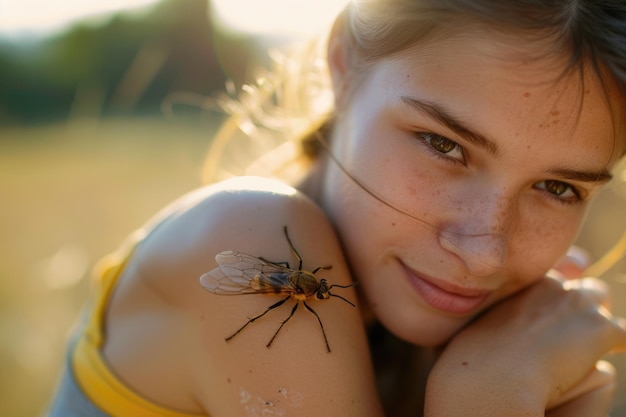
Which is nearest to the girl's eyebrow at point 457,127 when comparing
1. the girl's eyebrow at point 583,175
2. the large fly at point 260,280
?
the girl's eyebrow at point 583,175

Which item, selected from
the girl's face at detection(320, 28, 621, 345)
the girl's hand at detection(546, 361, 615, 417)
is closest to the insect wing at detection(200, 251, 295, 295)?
the girl's face at detection(320, 28, 621, 345)

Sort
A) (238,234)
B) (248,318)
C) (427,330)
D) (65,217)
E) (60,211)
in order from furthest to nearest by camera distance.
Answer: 1. (60,211)
2. (65,217)
3. (427,330)
4. (238,234)
5. (248,318)

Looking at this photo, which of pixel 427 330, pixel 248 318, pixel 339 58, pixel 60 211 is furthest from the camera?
pixel 60 211

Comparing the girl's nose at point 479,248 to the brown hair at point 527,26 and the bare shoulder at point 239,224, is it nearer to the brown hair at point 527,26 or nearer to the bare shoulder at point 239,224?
the bare shoulder at point 239,224

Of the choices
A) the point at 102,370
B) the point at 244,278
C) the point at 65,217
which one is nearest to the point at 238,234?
the point at 244,278

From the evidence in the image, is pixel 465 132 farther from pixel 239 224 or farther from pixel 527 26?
pixel 239 224

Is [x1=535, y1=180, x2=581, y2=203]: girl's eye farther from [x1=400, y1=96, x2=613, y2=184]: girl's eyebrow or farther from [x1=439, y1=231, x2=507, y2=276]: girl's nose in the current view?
[x1=439, y1=231, x2=507, y2=276]: girl's nose

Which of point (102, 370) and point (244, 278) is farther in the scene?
point (102, 370)
